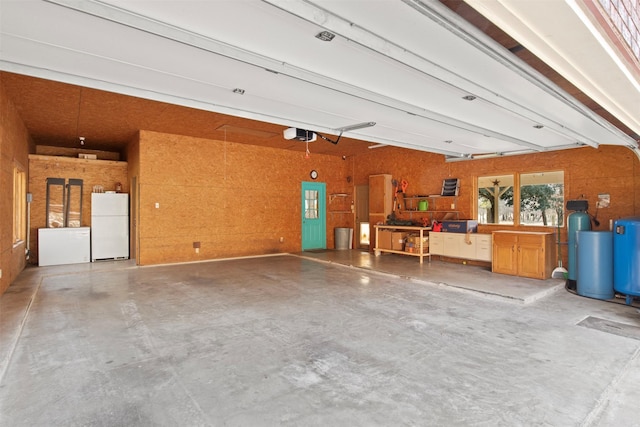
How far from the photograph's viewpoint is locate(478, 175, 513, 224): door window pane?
23.5 feet

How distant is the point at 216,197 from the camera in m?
8.41

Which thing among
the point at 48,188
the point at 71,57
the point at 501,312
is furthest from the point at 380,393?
the point at 48,188

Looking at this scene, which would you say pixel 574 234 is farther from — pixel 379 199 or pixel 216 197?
pixel 216 197

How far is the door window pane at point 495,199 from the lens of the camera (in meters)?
7.15

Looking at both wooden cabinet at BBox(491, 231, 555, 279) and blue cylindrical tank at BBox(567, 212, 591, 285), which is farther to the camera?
wooden cabinet at BBox(491, 231, 555, 279)

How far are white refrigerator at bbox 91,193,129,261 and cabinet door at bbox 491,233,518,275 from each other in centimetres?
848

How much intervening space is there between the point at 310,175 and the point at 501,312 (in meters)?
6.94

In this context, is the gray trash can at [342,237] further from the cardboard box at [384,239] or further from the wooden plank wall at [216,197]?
the cardboard box at [384,239]

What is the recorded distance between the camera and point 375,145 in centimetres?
895

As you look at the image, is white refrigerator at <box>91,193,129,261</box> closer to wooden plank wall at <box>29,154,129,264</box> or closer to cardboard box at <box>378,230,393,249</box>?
wooden plank wall at <box>29,154,129,264</box>

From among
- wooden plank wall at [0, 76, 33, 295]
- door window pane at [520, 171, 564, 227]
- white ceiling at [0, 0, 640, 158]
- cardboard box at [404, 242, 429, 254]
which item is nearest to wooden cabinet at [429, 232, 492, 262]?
cardboard box at [404, 242, 429, 254]

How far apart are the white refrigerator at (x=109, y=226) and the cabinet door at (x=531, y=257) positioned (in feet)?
29.0

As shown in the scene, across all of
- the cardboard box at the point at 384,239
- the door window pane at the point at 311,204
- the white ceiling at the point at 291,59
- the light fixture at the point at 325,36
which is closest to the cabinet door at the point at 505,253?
the white ceiling at the point at 291,59

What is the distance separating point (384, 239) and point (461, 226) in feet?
6.69
